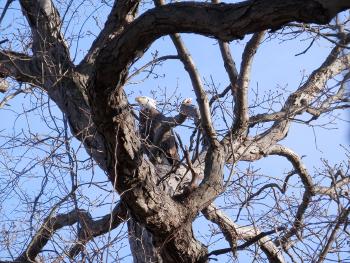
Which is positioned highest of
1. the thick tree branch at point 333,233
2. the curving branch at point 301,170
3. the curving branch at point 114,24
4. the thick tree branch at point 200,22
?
the curving branch at point 114,24

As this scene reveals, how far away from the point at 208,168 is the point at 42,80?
4.79 ft

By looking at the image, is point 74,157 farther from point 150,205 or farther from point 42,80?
point 42,80

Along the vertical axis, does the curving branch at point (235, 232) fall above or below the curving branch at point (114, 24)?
below

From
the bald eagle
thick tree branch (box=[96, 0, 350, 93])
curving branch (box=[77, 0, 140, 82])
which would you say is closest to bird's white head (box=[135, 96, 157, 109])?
the bald eagle

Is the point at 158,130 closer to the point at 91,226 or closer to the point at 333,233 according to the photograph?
the point at 91,226

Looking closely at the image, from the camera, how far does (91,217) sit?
4.32 metres

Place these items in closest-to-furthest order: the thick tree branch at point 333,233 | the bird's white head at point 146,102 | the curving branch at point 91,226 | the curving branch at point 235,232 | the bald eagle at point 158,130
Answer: the curving branch at point 91,226 < the thick tree branch at point 333,233 < the curving branch at point 235,232 < the bald eagle at point 158,130 < the bird's white head at point 146,102

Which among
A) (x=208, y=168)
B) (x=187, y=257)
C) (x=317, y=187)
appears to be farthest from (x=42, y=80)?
(x=317, y=187)

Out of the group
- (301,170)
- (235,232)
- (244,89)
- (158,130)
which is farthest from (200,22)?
(301,170)

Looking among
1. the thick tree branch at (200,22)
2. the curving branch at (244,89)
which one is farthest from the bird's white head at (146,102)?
the thick tree branch at (200,22)

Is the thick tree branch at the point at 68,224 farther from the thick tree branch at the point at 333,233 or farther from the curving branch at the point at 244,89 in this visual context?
the thick tree branch at the point at 333,233

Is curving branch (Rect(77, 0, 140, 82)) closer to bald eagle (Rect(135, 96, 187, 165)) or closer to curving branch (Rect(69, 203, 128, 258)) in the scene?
bald eagle (Rect(135, 96, 187, 165))

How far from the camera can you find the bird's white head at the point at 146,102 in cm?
604

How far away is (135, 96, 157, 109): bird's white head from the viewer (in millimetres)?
6035
